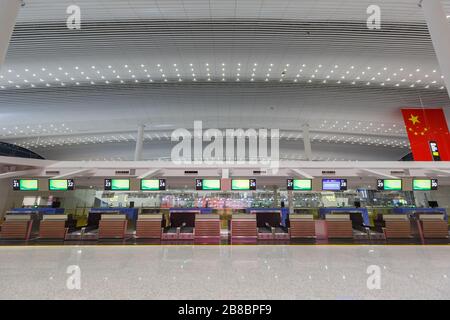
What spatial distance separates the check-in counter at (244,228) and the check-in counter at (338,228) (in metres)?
2.75

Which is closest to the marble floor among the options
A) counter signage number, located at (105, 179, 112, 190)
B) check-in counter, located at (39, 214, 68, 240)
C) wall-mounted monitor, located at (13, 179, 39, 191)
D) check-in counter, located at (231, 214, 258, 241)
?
check-in counter, located at (231, 214, 258, 241)

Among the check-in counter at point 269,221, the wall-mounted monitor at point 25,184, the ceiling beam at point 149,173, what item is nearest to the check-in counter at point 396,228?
the check-in counter at point 269,221

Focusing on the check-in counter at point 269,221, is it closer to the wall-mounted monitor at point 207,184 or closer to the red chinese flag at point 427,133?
the wall-mounted monitor at point 207,184

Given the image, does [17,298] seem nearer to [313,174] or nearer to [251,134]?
[313,174]

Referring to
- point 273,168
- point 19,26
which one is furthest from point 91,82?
point 273,168

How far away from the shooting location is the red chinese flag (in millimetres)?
14609

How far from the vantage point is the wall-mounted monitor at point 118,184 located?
10469 millimetres

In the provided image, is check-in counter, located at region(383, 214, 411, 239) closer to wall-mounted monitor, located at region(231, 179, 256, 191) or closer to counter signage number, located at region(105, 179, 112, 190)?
wall-mounted monitor, located at region(231, 179, 256, 191)

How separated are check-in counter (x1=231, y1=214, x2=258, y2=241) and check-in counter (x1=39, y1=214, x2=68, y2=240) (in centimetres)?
629

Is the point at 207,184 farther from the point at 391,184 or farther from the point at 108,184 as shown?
the point at 391,184

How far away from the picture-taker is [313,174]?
1098cm

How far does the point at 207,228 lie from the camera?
8867 mm

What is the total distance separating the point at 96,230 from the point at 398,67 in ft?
52.3

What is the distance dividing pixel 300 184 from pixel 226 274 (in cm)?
720
